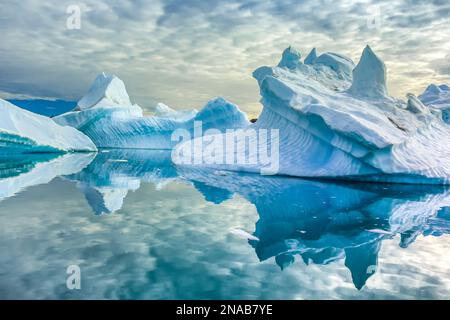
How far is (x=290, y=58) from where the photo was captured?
1545 centimetres

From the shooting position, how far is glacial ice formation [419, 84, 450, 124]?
14.9 meters

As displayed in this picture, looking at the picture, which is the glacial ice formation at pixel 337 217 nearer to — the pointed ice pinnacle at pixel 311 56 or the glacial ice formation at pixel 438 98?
the glacial ice formation at pixel 438 98

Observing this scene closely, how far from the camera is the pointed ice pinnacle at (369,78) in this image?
12066 millimetres

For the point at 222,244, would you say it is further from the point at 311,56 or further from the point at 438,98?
the point at 438,98

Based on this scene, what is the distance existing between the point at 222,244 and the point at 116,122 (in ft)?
81.9

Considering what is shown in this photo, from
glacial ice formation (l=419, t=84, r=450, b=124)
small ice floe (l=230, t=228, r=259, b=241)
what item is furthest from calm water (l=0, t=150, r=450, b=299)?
glacial ice formation (l=419, t=84, r=450, b=124)

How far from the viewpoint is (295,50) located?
15.7m

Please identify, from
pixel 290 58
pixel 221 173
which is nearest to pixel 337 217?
pixel 221 173

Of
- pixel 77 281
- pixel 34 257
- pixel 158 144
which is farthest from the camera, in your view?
pixel 158 144

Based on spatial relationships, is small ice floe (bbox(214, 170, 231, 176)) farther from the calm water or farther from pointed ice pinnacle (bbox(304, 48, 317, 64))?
pointed ice pinnacle (bbox(304, 48, 317, 64))

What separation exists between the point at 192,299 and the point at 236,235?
1.89 m
